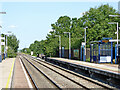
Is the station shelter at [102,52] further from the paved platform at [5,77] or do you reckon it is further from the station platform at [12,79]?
the paved platform at [5,77]

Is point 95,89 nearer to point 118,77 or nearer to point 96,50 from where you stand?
point 118,77

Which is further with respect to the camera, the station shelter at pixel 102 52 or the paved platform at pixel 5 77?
the station shelter at pixel 102 52

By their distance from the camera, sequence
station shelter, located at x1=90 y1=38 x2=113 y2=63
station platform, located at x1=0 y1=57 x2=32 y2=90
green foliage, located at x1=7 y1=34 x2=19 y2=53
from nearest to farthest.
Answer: station platform, located at x1=0 y1=57 x2=32 y2=90 < station shelter, located at x1=90 y1=38 x2=113 y2=63 < green foliage, located at x1=7 y1=34 x2=19 y2=53

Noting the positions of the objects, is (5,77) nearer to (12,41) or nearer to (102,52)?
(102,52)

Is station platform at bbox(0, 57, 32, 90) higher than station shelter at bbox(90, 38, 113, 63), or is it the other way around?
station shelter at bbox(90, 38, 113, 63)

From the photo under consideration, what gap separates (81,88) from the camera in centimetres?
1397

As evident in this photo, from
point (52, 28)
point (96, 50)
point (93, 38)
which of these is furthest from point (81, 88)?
point (52, 28)

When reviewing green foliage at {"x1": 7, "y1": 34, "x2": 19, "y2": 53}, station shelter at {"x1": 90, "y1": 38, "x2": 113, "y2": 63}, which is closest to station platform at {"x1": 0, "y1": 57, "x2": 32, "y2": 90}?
station shelter at {"x1": 90, "y1": 38, "x2": 113, "y2": 63}

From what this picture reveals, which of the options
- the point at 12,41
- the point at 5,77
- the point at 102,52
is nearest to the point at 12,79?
the point at 5,77

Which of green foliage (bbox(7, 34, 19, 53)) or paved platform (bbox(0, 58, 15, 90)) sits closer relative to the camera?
paved platform (bbox(0, 58, 15, 90))

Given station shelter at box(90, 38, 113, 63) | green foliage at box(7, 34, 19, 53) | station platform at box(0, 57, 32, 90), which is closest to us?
station platform at box(0, 57, 32, 90)

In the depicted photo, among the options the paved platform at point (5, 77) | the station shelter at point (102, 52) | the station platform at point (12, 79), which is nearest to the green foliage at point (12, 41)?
the paved platform at point (5, 77)

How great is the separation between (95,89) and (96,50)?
647 inches

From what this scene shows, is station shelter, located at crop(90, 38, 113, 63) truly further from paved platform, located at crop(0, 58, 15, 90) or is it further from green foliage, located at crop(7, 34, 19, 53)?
green foliage, located at crop(7, 34, 19, 53)
